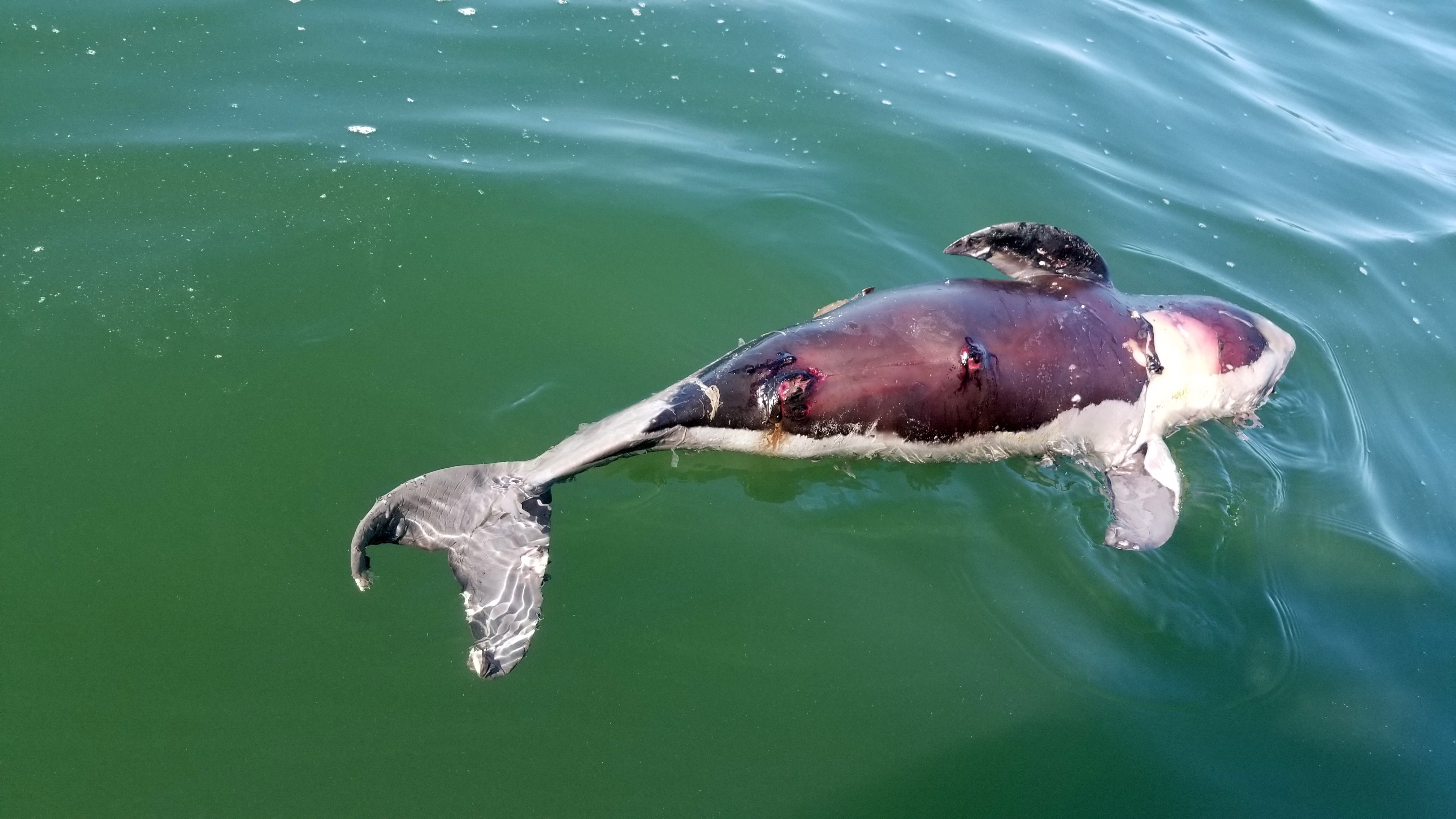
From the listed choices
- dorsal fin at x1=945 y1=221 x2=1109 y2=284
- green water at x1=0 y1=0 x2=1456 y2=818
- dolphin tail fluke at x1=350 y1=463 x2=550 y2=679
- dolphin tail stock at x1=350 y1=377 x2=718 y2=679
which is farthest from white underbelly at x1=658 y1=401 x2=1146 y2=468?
dorsal fin at x1=945 y1=221 x2=1109 y2=284

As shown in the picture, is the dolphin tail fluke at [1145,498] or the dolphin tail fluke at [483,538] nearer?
the dolphin tail fluke at [483,538]

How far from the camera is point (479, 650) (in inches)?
176

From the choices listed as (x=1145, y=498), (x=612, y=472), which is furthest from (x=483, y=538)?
(x=1145, y=498)

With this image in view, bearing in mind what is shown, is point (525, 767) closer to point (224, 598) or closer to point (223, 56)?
point (224, 598)

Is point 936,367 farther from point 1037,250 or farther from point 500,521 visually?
point 500,521

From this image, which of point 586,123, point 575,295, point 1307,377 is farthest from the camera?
point 586,123

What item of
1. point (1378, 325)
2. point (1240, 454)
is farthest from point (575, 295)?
point (1378, 325)

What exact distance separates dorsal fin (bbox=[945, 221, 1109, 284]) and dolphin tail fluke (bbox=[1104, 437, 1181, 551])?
4.90 feet

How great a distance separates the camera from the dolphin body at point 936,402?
Result: 16.4 ft

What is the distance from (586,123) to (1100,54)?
8.02 meters

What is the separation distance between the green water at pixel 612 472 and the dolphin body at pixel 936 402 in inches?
10.3

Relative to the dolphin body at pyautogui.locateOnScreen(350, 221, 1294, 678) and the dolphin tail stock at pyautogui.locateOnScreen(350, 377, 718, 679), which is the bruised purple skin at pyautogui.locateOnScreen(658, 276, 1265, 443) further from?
the dolphin tail stock at pyautogui.locateOnScreen(350, 377, 718, 679)

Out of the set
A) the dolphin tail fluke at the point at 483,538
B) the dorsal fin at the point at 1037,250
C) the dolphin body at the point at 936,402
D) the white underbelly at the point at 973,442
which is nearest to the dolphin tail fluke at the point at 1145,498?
the dolphin body at the point at 936,402

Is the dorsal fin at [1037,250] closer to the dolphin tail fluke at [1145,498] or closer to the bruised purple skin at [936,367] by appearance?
the bruised purple skin at [936,367]
